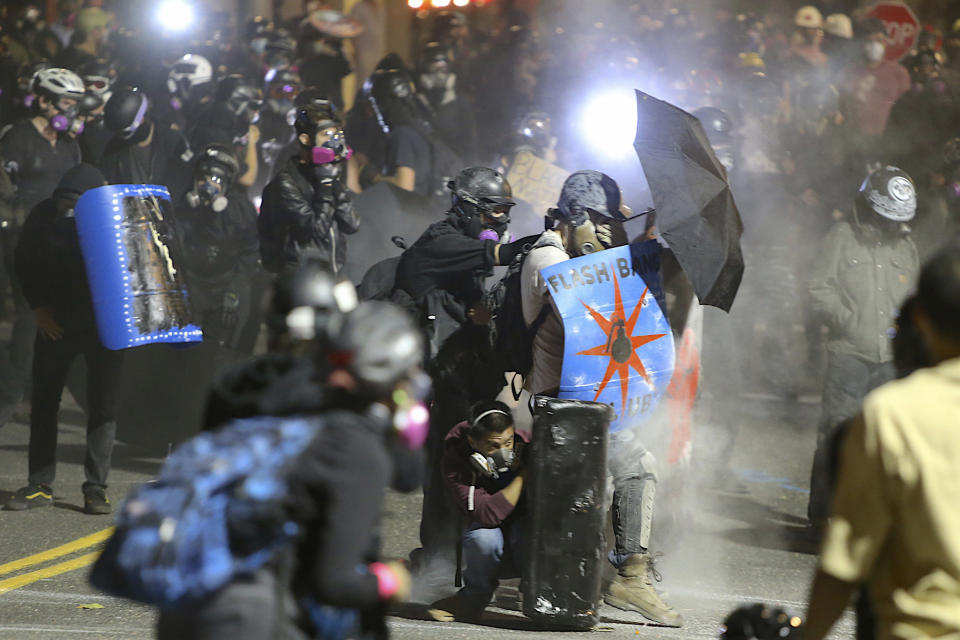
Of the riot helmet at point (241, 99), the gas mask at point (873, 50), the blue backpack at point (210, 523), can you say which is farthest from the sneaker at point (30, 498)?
the gas mask at point (873, 50)

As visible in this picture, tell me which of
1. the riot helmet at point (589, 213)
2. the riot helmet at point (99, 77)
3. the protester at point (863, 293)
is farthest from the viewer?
the riot helmet at point (99, 77)

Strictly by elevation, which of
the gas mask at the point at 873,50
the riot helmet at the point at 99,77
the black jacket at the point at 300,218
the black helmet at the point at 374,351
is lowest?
the black helmet at the point at 374,351

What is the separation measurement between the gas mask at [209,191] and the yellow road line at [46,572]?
2.95 metres

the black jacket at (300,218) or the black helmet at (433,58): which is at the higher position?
the black helmet at (433,58)

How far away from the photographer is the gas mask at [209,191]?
8602mm

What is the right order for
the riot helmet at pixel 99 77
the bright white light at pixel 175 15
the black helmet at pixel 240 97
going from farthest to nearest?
the bright white light at pixel 175 15
the black helmet at pixel 240 97
the riot helmet at pixel 99 77

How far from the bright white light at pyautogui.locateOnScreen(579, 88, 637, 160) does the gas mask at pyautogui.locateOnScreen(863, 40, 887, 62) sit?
6.59ft

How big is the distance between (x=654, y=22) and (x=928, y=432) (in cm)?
1150

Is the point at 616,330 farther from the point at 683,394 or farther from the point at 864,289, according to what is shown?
the point at 864,289

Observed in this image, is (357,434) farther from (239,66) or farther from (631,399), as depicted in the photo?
(239,66)

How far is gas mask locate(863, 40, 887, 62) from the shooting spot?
1187 centimetres

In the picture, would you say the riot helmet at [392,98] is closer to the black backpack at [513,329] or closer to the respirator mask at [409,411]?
the black backpack at [513,329]

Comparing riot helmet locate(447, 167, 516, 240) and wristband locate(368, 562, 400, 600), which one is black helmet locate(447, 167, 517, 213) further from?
wristband locate(368, 562, 400, 600)

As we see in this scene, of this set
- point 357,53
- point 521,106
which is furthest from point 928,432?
point 357,53
